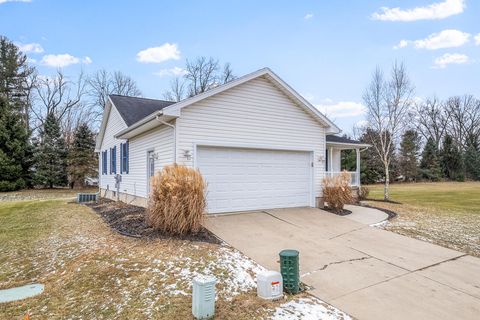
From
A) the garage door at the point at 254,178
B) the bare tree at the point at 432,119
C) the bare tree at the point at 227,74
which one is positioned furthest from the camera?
the bare tree at the point at 432,119

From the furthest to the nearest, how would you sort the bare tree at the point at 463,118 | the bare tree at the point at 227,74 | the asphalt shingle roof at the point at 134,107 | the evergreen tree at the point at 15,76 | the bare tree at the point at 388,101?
the bare tree at the point at 463,118 → the bare tree at the point at 227,74 → the evergreen tree at the point at 15,76 → the bare tree at the point at 388,101 → the asphalt shingle roof at the point at 134,107

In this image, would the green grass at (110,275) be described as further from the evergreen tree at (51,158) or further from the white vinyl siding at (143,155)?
the evergreen tree at (51,158)

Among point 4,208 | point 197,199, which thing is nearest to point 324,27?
point 197,199

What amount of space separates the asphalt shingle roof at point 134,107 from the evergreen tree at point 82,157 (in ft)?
41.7

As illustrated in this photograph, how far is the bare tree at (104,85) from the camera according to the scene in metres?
34.1

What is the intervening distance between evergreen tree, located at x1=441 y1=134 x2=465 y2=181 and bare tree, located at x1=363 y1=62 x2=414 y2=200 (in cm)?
2845

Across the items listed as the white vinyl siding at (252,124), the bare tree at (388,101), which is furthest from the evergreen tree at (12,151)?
the bare tree at (388,101)

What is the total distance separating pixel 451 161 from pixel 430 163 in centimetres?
351

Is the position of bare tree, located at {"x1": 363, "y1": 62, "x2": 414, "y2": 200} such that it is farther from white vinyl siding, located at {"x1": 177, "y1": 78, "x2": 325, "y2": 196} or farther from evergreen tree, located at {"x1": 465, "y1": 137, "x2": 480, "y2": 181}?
evergreen tree, located at {"x1": 465, "y1": 137, "x2": 480, "y2": 181}

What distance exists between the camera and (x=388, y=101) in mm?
17047

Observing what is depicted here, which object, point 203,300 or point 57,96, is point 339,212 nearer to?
point 203,300

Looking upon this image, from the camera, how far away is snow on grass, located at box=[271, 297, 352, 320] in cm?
403

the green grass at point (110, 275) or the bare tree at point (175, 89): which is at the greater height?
the bare tree at point (175, 89)

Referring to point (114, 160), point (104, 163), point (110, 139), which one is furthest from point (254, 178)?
point (104, 163)
